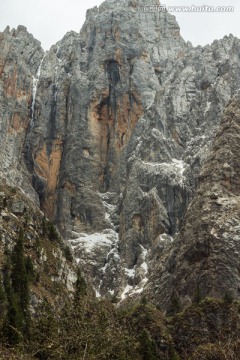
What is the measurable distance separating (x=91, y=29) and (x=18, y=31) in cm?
2123

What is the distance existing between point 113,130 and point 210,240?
2479 inches

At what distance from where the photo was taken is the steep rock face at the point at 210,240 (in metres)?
91.7

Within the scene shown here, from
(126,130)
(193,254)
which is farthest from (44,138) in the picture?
(193,254)

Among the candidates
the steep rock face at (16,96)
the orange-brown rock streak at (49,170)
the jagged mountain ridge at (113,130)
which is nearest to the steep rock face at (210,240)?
the jagged mountain ridge at (113,130)

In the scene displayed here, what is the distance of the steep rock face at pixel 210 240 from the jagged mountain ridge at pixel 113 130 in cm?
1401

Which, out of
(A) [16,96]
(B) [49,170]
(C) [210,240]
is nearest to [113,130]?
(B) [49,170]

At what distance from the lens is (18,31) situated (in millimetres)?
170750

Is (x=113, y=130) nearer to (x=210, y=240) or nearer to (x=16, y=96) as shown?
(x=16, y=96)

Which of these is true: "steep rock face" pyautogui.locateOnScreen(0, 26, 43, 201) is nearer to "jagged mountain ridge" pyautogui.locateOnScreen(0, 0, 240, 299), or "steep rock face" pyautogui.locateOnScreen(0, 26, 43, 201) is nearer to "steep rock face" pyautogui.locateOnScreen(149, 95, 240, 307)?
"jagged mountain ridge" pyautogui.locateOnScreen(0, 0, 240, 299)

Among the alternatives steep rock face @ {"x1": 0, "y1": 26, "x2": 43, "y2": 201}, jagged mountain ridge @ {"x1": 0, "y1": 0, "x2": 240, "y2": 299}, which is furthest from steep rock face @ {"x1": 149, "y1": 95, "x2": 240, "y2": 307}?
steep rock face @ {"x1": 0, "y1": 26, "x2": 43, "y2": 201}

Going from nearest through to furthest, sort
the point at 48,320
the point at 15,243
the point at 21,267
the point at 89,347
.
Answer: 1. the point at 89,347
2. the point at 48,320
3. the point at 21,267
4. the point at 15,243

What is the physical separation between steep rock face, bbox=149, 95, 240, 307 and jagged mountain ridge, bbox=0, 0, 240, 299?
14009mm

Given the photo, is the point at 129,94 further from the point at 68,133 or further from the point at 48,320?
the point at 48,320

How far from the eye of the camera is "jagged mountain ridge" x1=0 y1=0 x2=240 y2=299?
129 m
